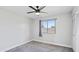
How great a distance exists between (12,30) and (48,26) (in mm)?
2784

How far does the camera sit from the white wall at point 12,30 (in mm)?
3494

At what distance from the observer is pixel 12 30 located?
405 cm

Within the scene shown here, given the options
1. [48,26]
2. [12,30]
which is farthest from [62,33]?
[12,30]

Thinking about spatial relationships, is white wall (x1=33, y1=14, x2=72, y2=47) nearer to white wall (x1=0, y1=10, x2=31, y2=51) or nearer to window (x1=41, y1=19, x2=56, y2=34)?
window (x1=41, y1=19, x2=56, y2=34)

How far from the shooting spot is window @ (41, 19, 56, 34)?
4996 millimetres

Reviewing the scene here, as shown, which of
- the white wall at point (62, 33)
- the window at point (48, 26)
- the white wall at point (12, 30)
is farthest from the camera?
the window at point (48, 26)

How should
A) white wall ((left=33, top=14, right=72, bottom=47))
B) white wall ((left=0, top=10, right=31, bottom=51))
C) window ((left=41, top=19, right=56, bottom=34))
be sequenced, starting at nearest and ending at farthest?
white wall ((left=0, top=10, right=31, bottom=51)), white wall ((left=33, top=14, right=72, bottom=47)), window ((left=41, top=19, right=56, bottom=34))

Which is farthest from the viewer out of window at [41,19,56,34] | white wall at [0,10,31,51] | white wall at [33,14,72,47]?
window at [41,19,56,34]

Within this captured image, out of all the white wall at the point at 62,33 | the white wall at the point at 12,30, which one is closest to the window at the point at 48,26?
the white wall at the point at 62,33

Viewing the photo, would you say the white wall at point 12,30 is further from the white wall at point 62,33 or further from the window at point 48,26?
the white wall at point 62,33

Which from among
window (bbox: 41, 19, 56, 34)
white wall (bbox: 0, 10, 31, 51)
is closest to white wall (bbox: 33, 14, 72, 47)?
window (bbox: 41, 19, 56, 34)

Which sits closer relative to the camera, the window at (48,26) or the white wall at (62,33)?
the white wall at (62,33)

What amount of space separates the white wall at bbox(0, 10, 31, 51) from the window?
1471mm

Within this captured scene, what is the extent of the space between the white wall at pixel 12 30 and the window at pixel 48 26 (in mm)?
1471
